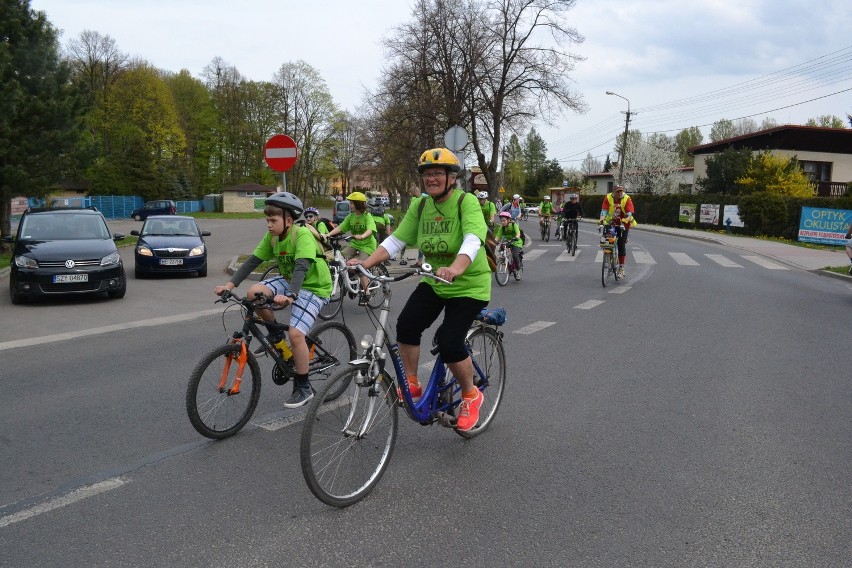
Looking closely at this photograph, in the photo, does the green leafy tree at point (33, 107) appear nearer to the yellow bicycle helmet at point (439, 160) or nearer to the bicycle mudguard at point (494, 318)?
the bicycle mudguard at point (494, 318)

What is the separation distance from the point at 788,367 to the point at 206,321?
286 inches

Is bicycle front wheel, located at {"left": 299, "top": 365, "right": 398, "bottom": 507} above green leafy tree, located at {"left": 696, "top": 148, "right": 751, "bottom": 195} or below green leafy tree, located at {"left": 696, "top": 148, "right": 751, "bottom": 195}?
below

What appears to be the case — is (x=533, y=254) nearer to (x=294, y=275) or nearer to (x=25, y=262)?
(x=25, y=262)

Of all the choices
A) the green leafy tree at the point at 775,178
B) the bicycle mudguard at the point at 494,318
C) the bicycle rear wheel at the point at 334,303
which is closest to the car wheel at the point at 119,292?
the bicycle rear wheel at the point at 334,303

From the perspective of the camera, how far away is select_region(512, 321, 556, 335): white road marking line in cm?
907

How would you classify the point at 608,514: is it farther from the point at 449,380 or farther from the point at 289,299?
the point at 289,299

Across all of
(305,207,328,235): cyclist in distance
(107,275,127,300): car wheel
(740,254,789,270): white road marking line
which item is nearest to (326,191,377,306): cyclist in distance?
(305,207,328,235): cyclist in distance

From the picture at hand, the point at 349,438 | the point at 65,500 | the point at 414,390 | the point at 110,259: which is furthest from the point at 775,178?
the point at 65,500

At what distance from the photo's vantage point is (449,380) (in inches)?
177

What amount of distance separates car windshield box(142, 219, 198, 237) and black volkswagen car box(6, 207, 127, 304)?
3427mm

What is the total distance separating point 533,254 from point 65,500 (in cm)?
1985

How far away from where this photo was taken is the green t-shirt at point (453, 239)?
4.32 m

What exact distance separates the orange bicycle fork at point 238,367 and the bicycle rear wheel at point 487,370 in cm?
149

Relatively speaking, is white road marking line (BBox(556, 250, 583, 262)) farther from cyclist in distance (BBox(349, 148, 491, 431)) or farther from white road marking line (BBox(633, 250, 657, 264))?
cyclist in distance (BBox(349, 148, 491, 431))
